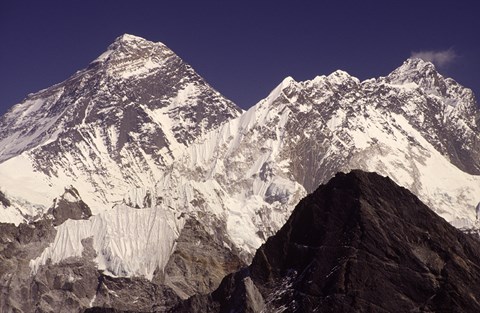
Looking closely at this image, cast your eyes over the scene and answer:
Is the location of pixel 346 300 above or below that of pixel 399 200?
below

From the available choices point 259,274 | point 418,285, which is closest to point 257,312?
point 259,274

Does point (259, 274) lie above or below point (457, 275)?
above

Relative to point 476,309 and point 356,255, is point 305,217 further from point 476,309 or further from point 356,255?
point 476,309

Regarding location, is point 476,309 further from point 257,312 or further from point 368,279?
point 257,312

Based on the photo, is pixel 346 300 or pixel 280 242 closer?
pixel 346 300

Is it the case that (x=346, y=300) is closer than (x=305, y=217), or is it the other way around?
(x=346, y=300)
